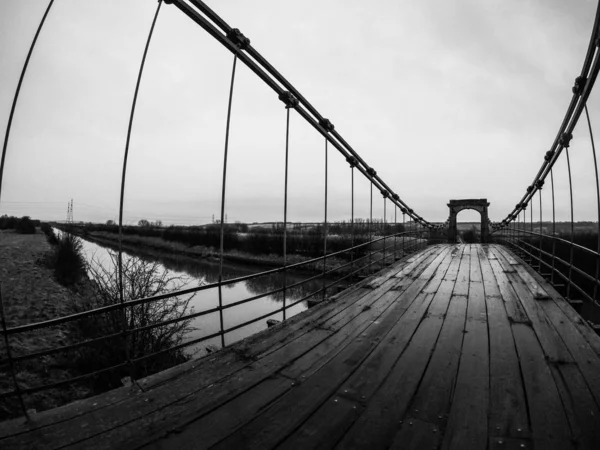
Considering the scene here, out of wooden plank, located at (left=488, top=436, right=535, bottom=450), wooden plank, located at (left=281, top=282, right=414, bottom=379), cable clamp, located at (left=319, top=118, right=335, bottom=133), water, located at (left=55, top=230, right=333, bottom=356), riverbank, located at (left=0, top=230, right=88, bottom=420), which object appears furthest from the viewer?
water, located at (left=55, top=230, right=333, bottom=356)

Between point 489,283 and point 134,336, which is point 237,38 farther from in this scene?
point 134,336

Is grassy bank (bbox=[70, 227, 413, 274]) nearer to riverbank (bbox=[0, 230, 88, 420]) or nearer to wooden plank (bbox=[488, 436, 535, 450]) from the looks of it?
riverbank (bbox=[0, 230, 88, 420])

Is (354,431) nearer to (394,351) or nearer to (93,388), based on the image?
(394,351)

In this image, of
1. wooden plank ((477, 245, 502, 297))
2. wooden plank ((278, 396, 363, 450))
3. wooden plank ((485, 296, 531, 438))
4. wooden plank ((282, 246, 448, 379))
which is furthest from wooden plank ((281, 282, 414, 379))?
wooden plank ((477, 245, 502, 297))

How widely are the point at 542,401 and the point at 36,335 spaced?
10781 mm

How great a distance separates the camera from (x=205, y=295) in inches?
583

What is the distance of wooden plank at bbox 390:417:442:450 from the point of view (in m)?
1.33

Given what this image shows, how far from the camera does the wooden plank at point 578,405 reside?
1.36m

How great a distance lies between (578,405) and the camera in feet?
5.28

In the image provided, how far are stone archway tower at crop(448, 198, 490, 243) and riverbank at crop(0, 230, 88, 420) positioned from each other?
20991mm

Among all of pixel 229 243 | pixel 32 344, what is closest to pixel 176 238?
pixel 229 243

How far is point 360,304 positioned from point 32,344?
339 inches

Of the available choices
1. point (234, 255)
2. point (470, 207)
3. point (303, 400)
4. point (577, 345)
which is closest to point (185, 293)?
point (303, 400)

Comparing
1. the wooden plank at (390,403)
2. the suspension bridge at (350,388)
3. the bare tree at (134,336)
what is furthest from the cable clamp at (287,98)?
the bare tree at (134,336)
